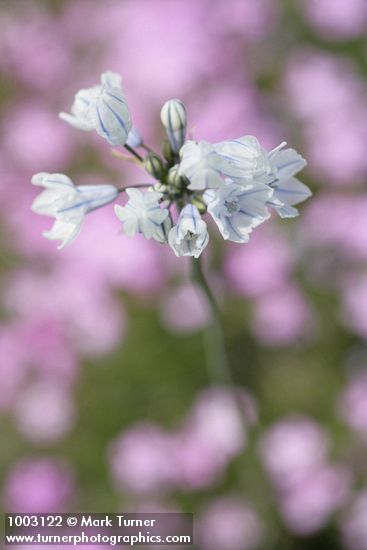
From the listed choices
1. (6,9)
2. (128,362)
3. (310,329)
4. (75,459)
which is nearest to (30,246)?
(128,362)

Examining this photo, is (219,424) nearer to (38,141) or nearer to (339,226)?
(339,226)

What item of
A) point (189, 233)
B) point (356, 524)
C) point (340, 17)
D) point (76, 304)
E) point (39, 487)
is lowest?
point (356, 524)

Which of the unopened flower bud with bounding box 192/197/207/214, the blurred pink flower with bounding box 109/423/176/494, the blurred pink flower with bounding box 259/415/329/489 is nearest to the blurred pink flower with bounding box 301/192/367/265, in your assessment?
the blurred pink flower with bounding box 259/415/329/489

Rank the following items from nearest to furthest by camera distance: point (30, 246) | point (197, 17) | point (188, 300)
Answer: point (188, 300)
point (30, 246)
point (197, 17)

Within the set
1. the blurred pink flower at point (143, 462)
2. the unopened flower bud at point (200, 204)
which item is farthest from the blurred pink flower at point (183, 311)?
the unopened flower bud at point (200, 204)

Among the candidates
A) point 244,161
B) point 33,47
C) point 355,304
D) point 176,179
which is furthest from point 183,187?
point 33,47

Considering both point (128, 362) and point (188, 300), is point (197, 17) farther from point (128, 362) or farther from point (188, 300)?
point (128, 362)

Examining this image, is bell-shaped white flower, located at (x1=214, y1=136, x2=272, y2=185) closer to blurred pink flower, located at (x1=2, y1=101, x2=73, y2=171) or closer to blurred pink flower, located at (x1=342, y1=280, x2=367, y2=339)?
blurred pink flower, located at (x1=342, y1=280, x2=367, y2=339)
